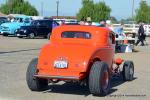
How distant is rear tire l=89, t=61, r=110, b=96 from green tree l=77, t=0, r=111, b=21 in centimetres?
8101

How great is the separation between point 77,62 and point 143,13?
7920cm

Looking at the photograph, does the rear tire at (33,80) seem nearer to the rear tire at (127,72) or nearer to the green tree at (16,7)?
the rear tire at (127,72)

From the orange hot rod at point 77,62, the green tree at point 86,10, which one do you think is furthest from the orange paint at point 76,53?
the green tree at point 86,10

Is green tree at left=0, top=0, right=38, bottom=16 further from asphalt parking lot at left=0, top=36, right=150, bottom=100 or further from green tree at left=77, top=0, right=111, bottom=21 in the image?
asphalt parking lot at left=0, top=36, right=150, bottom=100

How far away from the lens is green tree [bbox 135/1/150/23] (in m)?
89.2

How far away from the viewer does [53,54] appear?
38.6ft

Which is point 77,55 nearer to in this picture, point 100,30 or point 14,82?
point 100,30

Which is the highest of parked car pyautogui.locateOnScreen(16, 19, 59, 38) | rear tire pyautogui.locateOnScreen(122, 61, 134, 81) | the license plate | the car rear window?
the car rear window

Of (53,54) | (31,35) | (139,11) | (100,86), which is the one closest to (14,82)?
(53,54)

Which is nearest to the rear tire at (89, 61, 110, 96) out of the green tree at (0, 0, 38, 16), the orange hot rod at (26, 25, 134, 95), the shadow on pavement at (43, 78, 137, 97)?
the orange hot rod at (26, 25, 134, 95)

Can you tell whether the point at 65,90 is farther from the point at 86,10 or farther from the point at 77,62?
the point at 86,10

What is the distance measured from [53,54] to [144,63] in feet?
31.1

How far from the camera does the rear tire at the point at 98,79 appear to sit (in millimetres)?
11391

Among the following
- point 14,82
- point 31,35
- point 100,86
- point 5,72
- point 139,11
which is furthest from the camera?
point 139,11
